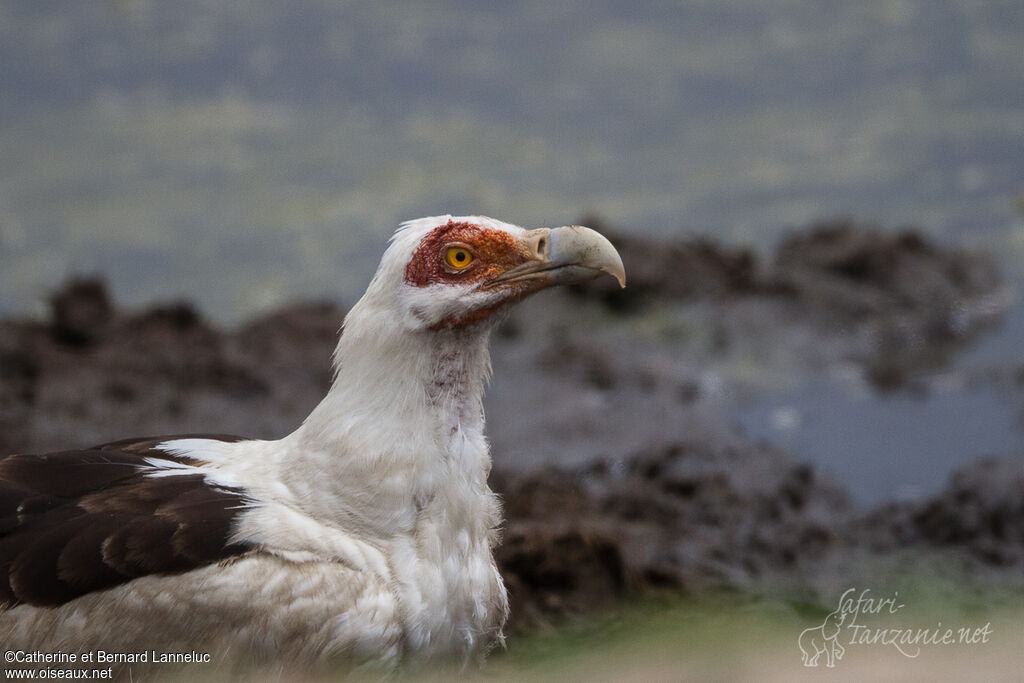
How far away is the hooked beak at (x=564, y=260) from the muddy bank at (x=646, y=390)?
177 centimetres

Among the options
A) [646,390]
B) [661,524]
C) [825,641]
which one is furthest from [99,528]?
[646,390]

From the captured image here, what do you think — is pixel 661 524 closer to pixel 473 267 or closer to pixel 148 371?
pixel 473 267

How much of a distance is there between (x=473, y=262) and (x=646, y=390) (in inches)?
161

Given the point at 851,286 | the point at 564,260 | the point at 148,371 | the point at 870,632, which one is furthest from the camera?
the point at 851,286

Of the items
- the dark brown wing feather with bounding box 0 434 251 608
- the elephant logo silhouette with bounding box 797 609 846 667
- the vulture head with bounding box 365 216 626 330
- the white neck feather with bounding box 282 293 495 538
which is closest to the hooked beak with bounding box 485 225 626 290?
the vulture head with bounding box 365 216 626 330

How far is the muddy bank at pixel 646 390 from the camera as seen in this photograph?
244 inches

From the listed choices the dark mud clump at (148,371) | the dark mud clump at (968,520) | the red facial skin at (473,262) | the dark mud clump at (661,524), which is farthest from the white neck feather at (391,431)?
the dark mud clump at (148,371)

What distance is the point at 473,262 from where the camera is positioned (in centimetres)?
411

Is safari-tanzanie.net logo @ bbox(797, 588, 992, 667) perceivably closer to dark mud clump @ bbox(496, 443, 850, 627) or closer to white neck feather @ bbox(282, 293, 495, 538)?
dark mud clump @ bbox(496, 443, 850, 627)

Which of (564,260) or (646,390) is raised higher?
(564,260)

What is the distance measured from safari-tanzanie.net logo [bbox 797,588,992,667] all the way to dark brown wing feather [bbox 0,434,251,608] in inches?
70.6

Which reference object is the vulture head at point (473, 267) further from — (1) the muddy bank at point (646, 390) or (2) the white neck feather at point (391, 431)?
(1) the muddy bank at point (646, 390)

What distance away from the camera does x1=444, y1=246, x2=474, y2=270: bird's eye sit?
408 centimetres

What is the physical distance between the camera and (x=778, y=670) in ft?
9.07
